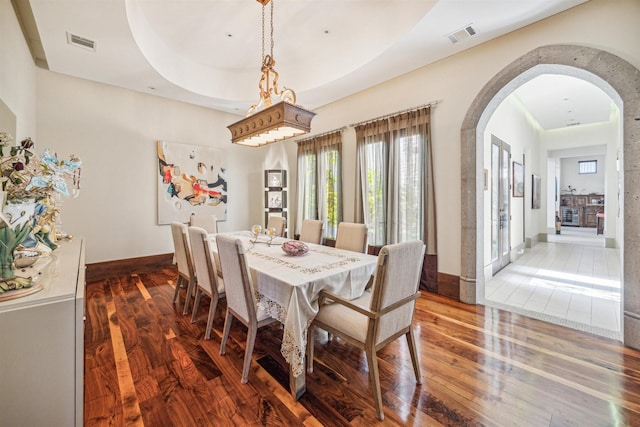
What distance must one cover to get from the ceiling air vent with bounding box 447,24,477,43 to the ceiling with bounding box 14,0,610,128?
1 cm

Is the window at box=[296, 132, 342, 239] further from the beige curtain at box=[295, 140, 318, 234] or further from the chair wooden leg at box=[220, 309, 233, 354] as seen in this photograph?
the chair wooden leg at box=[220, 309, 233, 354]

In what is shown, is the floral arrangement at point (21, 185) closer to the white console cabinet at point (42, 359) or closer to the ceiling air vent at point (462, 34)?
the white console cabinet at point (42, 359)

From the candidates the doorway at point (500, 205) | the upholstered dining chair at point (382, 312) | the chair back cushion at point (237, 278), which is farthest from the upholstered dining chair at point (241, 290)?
the doorway at point (500, 205)

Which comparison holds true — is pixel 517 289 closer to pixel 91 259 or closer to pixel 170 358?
pixel 170 358

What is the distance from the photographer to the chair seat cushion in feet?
5.57

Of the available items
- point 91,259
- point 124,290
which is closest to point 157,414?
point 124,290

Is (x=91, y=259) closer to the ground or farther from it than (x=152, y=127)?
closer to the ground

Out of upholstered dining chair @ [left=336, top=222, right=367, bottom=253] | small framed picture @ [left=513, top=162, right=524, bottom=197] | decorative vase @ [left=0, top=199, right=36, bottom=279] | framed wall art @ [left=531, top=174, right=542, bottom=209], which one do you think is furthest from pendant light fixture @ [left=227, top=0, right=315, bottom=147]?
framed wall art @ [left=531, top=174, right=542, bottom=209]

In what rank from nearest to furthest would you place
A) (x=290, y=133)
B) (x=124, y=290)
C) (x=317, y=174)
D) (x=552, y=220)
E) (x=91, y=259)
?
(x=290, y=133) → (x=124, y=290) → (x=91, y=259) → (x=317, y=174) → (x=552, y=220)

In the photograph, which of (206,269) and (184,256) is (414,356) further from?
(184,256)

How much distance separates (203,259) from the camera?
97.3 inches

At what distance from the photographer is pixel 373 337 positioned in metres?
1.62

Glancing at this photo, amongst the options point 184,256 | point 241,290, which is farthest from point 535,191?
point 184,256

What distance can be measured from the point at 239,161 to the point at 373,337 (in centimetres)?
507
